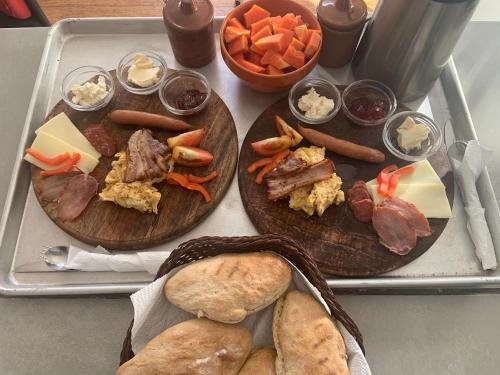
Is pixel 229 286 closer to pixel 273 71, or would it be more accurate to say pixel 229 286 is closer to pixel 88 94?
pixel 273 71

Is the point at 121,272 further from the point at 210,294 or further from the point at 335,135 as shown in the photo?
the point at 335,135

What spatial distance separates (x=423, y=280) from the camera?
4.70 ft

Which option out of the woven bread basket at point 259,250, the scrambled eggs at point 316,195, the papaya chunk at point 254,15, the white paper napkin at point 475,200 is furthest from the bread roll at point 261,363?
the papaya chunk at point 254,15

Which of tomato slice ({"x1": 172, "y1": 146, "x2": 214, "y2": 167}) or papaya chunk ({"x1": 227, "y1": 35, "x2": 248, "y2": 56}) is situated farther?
papaya chunk ({"x1": 227, "y1": 35, "x2": 248, "y2": 56})

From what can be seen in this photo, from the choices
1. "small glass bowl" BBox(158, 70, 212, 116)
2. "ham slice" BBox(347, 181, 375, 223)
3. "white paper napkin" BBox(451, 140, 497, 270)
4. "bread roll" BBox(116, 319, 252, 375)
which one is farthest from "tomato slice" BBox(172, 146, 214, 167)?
"white paper napkin" BBox(451, 140, 497, 270)

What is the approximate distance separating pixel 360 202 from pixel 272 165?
14.3 inches

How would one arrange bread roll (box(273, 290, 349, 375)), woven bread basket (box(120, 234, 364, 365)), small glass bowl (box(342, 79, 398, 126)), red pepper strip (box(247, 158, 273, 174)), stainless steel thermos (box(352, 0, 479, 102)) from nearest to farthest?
bread roll (box(273, 290, 349, 375)), woven bread basket (box(120, 234, 364, 365)), stainless steel thermos (box(352, 0, 479, 102)), red pepper strip (box(247, 158, 273, 174)), small glass bowl (box(342, 79, 398, 126))

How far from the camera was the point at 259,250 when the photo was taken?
1180mm

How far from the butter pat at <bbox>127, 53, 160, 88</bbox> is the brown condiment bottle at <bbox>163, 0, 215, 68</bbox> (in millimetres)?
144

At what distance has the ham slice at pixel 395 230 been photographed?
1.46m

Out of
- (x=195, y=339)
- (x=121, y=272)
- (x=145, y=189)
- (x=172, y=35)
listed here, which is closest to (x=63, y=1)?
(x=172, y=35)

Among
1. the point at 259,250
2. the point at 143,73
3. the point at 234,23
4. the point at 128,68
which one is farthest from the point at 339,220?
the point at 128,68

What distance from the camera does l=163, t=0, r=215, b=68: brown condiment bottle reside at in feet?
5.43

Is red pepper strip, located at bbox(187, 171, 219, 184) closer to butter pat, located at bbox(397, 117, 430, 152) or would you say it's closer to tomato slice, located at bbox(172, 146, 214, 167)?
tomato slice, located at bbox(172, 146, 214, 167)
